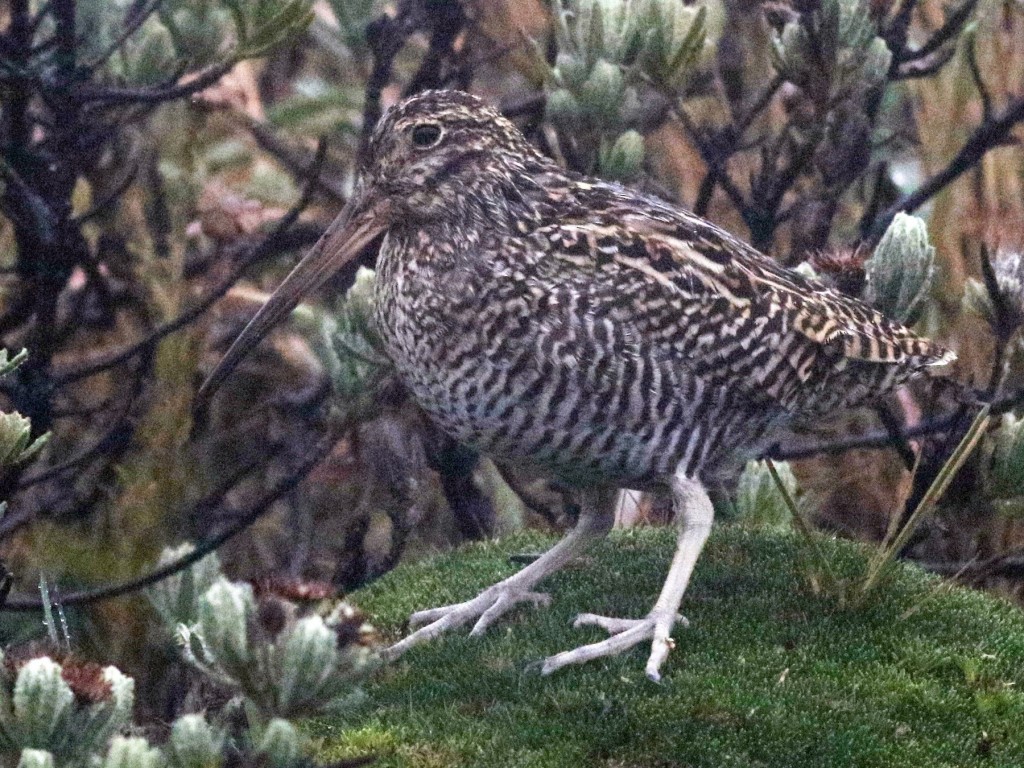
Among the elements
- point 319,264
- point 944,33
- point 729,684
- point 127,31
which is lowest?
point 729,684

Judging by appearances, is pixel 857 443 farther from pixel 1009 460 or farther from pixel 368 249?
pixel 368 249

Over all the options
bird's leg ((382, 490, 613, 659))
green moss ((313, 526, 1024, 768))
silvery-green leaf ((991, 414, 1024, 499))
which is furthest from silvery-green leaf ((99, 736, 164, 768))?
silvery-green leaf ((991, 414, 1024, 499))

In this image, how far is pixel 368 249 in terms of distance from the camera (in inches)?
216

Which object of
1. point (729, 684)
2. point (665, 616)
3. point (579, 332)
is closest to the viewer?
point (729, 684)

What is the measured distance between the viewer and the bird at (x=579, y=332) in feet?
12.3

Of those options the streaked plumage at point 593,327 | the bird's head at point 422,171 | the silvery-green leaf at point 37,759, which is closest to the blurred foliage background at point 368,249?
the streaked plumage at point 593,327

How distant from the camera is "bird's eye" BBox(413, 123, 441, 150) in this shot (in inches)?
158

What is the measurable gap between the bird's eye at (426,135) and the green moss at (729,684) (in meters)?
1.09

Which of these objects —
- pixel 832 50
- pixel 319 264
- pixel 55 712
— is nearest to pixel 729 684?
pixel 319 264

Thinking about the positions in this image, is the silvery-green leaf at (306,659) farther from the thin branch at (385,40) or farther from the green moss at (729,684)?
the thin branch at (385,40)

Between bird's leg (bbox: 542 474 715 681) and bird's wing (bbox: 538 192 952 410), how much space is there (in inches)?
10.7

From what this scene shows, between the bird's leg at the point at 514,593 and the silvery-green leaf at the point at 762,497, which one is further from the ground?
the bird's leg at the point at 514,593

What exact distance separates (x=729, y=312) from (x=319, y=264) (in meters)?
0.96

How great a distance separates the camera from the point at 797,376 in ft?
13.1
